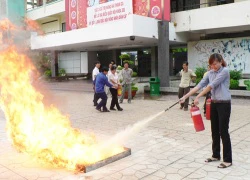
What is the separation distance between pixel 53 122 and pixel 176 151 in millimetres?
2323

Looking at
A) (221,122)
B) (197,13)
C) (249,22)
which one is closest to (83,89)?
(197,13)

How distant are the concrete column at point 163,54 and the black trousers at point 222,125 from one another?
37.2ft

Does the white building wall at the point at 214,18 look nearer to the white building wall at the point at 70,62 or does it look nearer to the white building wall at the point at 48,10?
the white building wall at the point at 48,10

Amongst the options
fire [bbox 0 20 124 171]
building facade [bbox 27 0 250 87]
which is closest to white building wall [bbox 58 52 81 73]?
building facade [bbox 27 0 250 87]

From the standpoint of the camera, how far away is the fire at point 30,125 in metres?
4.37

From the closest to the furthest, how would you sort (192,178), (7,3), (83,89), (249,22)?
(192,178), (7,3), (249,22), (83,89)

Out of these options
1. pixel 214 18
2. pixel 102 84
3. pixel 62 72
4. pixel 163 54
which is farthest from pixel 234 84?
pixel 62 72

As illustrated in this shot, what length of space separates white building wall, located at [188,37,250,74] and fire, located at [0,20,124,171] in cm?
1387

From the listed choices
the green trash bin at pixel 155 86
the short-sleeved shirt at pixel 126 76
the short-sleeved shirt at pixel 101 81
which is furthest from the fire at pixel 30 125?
the green trash bin at pixel 155 86

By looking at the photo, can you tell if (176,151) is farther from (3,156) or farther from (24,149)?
(3,156)

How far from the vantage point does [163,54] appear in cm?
1567

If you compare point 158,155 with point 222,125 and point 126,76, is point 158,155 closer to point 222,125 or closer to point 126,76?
point 222,125

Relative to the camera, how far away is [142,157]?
4688 millimetres

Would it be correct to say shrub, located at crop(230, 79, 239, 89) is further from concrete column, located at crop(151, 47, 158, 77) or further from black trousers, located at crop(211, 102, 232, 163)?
concrete column, located at crop(151, 47, 158, 77)
